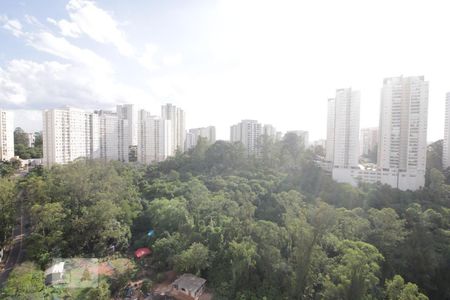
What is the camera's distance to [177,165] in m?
22.6

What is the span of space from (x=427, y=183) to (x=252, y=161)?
475 inches

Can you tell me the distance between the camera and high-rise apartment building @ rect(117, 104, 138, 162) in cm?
3027

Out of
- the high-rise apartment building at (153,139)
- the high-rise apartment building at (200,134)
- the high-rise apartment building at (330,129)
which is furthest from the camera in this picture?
the high-rise apartment building at (200,134)

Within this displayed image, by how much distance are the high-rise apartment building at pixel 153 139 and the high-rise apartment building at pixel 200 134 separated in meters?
4.75

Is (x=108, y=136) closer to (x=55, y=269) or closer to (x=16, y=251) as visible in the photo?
(x=16, y=251)

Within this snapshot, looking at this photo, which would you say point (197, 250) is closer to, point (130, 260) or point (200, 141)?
point (130, 260)

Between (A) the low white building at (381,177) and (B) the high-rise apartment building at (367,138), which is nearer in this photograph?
(A) the low white building at (381,177)

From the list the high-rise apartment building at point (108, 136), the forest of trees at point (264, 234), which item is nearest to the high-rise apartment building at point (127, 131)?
the high-rise apartment building at point (108, 136)

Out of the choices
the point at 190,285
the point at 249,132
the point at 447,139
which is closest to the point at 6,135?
the point at 249,132

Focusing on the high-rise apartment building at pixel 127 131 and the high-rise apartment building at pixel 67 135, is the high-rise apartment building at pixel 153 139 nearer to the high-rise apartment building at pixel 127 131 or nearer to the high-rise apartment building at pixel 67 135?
the high-rise apartment building at pixel 127 131

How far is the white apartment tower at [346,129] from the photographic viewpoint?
1702cm

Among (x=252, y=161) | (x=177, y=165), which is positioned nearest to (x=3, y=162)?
(x=177, y=165)

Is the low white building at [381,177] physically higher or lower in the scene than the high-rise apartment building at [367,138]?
lower

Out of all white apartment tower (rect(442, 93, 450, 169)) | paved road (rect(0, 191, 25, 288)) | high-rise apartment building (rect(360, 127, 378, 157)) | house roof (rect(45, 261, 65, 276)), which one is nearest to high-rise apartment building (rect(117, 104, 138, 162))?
paved road (rect(0, 191, 25, 288))
